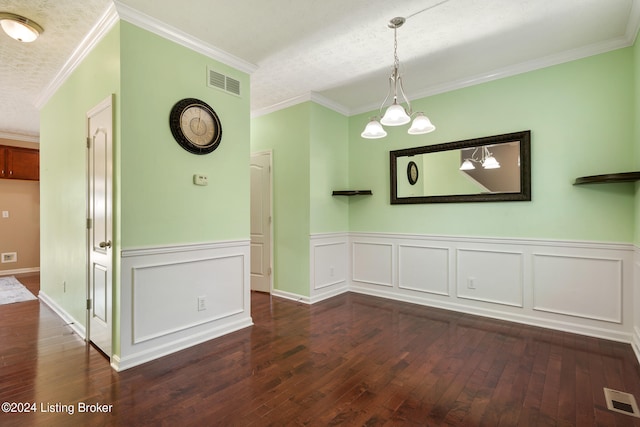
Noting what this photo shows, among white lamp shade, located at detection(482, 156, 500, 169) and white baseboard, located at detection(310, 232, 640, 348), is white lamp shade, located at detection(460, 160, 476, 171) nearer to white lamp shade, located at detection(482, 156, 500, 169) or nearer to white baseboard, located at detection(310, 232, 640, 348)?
white lamp shade, located at detection(482, 156, 500, 169)

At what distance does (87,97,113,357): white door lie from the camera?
2.56 meters

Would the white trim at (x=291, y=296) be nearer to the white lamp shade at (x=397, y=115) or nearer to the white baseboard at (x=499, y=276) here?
the white baseboard at (x=499, y=276)

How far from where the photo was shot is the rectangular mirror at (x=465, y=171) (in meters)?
3.44

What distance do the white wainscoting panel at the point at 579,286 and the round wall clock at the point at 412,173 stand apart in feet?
5.36

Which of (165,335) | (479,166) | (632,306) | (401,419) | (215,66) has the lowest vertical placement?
(401,419)

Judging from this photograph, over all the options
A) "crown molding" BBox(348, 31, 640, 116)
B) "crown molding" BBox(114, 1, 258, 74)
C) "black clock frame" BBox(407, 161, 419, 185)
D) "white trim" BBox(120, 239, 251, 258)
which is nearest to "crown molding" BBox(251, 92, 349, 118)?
"crown molding" BBox(114, 1, 258, 74)

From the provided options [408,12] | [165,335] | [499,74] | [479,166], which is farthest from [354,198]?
[165,335]

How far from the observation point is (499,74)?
354 centimetres

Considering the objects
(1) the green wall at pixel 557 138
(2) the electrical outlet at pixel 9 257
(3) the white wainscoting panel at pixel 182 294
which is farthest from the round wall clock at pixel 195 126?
(2) the electrical outlet at pixel 9 257

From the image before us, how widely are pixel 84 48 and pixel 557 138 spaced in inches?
184

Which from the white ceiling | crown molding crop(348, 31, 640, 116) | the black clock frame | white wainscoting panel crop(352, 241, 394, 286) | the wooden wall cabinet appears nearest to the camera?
the white ceiling

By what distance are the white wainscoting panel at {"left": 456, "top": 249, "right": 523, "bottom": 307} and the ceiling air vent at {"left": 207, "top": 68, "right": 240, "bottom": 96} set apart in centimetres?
319

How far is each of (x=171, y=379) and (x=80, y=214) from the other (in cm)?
194

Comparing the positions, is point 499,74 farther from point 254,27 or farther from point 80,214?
point 80,214
